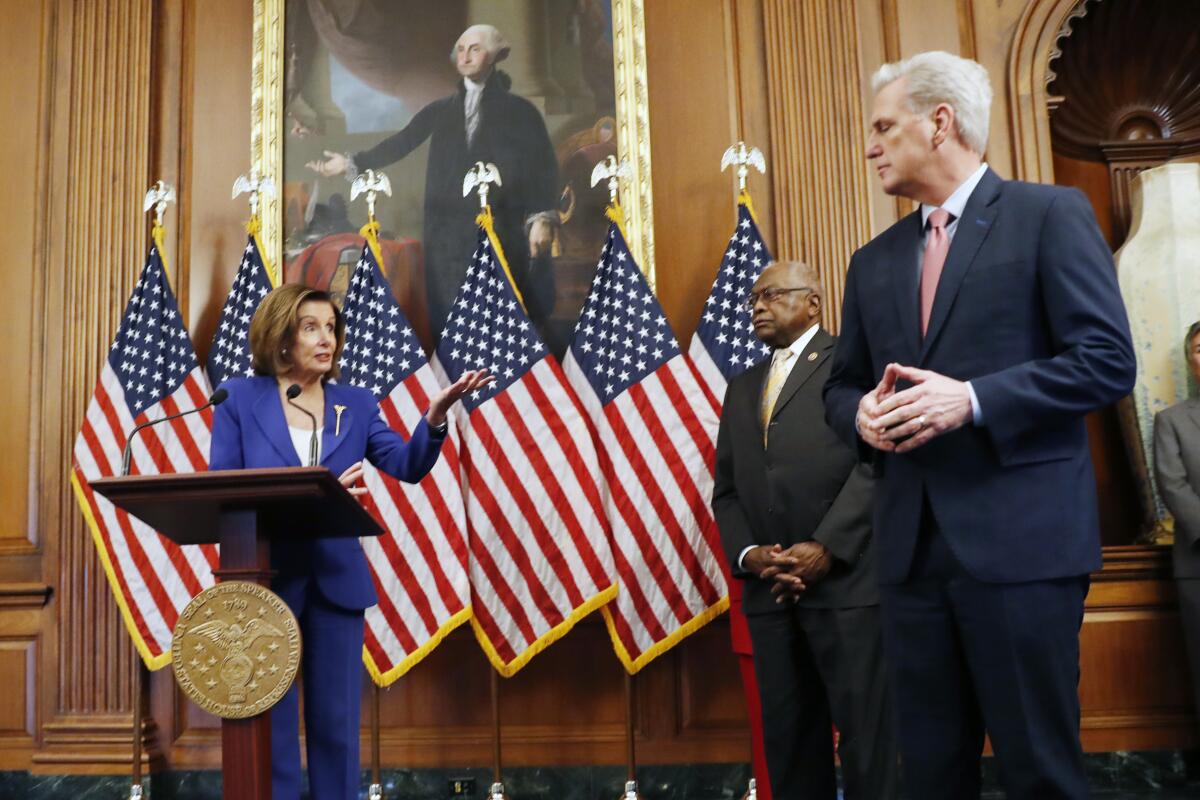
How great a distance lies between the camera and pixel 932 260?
87.7 inches

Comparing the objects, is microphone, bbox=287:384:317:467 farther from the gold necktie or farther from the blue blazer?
the gold necktie

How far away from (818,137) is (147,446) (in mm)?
3160

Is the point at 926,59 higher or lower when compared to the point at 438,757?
higher

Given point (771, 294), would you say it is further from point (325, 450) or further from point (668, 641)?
point (325, 450)

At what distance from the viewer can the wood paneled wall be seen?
5.07 meters

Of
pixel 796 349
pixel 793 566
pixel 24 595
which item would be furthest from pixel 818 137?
pixel 24 595

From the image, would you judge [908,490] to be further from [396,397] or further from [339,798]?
[396,397]

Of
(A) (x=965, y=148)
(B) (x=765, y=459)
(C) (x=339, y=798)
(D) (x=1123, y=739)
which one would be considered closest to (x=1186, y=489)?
(D) (x=1123, y=739)

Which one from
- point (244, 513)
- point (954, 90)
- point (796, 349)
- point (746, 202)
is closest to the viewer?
point (954, 90)

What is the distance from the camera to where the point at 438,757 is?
16.8ft

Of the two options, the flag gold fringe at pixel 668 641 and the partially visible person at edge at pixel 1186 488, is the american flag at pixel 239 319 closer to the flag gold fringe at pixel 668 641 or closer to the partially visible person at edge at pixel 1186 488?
the flag gold fringe at pixel 668 641

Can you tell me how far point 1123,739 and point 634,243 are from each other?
2.87 m

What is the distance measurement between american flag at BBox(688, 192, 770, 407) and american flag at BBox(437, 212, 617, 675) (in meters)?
0.58

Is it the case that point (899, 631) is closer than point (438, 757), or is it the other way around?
point (899, 631)
